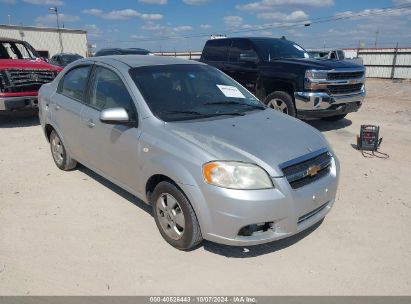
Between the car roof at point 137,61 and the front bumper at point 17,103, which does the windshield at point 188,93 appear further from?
the front bumper at point 17,103

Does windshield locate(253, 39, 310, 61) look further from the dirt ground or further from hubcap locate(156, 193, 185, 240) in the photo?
hubcap locate(156, 193, 185, 240)

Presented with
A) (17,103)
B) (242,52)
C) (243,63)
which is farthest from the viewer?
(242,52)

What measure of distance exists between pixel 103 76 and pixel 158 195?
163cm

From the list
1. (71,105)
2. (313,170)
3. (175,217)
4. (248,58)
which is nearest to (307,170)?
(313,170)

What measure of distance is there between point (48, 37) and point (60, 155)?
148 feet

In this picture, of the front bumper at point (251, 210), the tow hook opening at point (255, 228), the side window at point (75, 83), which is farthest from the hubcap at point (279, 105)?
the tow hook opening at point (255, 228)

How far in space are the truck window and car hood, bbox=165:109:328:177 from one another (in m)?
5.39

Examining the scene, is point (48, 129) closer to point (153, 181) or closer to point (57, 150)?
point (57, 150)

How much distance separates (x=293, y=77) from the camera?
274 inches

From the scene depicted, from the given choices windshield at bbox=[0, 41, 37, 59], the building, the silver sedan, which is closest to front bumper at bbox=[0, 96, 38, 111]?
windshield at bbox=[0, 41, 37, 59]

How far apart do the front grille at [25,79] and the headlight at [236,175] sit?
6681mm

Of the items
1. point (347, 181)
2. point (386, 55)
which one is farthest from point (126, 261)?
point (386, 55)

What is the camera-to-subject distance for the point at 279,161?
2.81 meters

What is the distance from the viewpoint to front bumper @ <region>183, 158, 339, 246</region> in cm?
268
